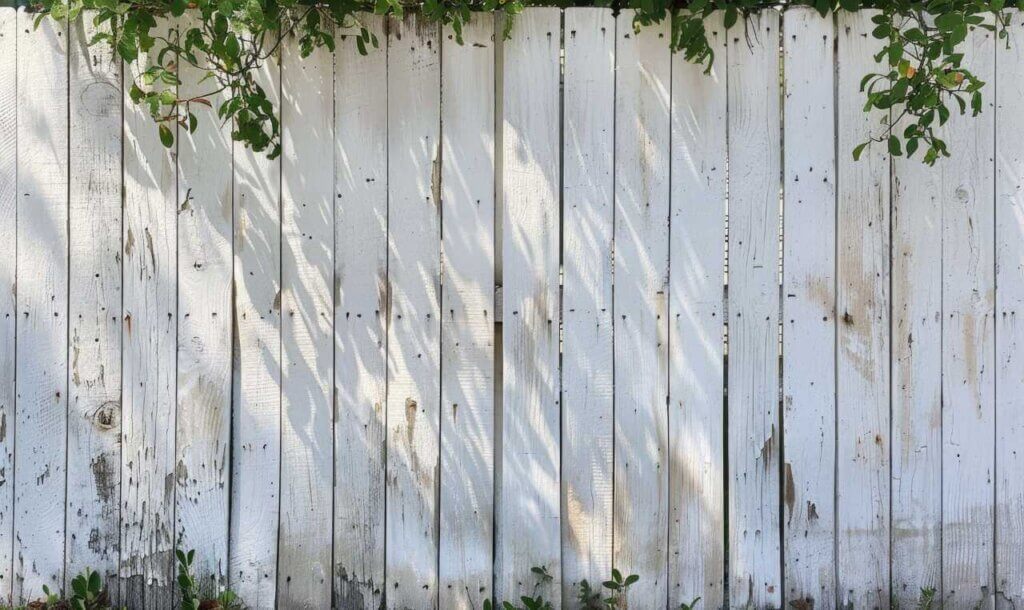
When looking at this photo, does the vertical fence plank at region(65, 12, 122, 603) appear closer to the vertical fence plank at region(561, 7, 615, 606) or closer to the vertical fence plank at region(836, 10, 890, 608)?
the vertical fence plank at region(561, 7, 615, 606)

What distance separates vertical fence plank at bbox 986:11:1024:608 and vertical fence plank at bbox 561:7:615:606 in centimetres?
124

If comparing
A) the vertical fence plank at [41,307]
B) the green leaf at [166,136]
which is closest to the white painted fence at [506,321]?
the vertical fence plank at [41,307]

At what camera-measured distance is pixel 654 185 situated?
271cm

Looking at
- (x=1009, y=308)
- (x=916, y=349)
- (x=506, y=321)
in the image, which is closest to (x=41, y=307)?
(x=506, y=321)

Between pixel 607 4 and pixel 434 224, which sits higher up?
pixel 607 4

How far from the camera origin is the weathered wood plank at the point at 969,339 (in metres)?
2.73

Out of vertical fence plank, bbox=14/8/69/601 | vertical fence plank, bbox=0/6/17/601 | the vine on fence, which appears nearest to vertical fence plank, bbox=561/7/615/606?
the vine on fence

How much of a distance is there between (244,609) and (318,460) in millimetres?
532

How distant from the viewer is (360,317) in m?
2.72

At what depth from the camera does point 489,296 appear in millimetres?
2723

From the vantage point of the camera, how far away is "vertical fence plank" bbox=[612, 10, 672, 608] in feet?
8.88

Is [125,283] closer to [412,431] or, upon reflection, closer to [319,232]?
[319,232]

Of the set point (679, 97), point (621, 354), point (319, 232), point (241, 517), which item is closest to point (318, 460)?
point (241, 517)

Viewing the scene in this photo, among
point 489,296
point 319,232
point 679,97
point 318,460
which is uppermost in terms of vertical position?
point 679,97
